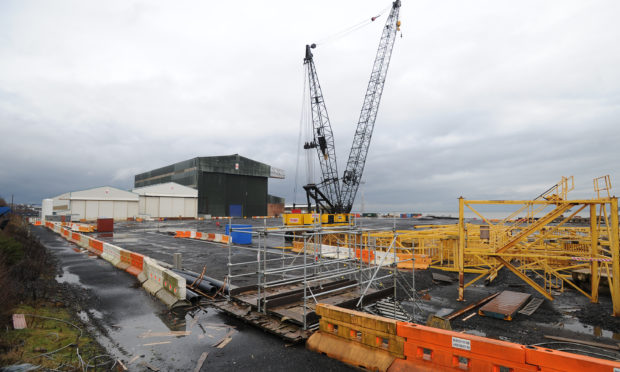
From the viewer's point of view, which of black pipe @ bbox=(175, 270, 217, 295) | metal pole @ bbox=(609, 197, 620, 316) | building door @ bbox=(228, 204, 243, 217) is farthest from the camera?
building door @ bbox=(228, 204, 243, 217)

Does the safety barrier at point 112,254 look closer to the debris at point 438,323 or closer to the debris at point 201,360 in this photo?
the debris at point 201,360

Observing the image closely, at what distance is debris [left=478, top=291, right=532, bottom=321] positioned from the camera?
386 inches

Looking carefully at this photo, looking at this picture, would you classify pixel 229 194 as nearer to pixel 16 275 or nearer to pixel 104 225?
pixel 104 225

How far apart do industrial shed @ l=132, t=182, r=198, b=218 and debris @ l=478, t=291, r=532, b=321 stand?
67412 mm

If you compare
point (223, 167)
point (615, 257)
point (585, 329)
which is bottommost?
point (585, 329)

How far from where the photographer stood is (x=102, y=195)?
60.4m

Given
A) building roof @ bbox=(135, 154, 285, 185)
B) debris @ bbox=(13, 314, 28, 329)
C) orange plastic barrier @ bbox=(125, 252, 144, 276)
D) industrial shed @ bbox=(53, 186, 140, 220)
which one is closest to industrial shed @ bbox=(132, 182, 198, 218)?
industrial shed @ bbox=(53, 186, 140, 220)

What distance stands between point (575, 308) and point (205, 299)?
1333 cm

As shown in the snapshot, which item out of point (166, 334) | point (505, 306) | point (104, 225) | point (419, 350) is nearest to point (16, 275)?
point (166, 334)

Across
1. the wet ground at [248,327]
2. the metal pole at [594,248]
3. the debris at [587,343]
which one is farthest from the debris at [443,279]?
the debris at [587,343]

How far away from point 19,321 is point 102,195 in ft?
205

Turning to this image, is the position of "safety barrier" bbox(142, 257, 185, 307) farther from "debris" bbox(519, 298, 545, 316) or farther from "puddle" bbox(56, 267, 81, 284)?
"debris" bbox(519, 298, 545, 316)

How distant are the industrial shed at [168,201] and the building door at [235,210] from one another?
8314mm

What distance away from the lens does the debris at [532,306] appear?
10.4 metres
